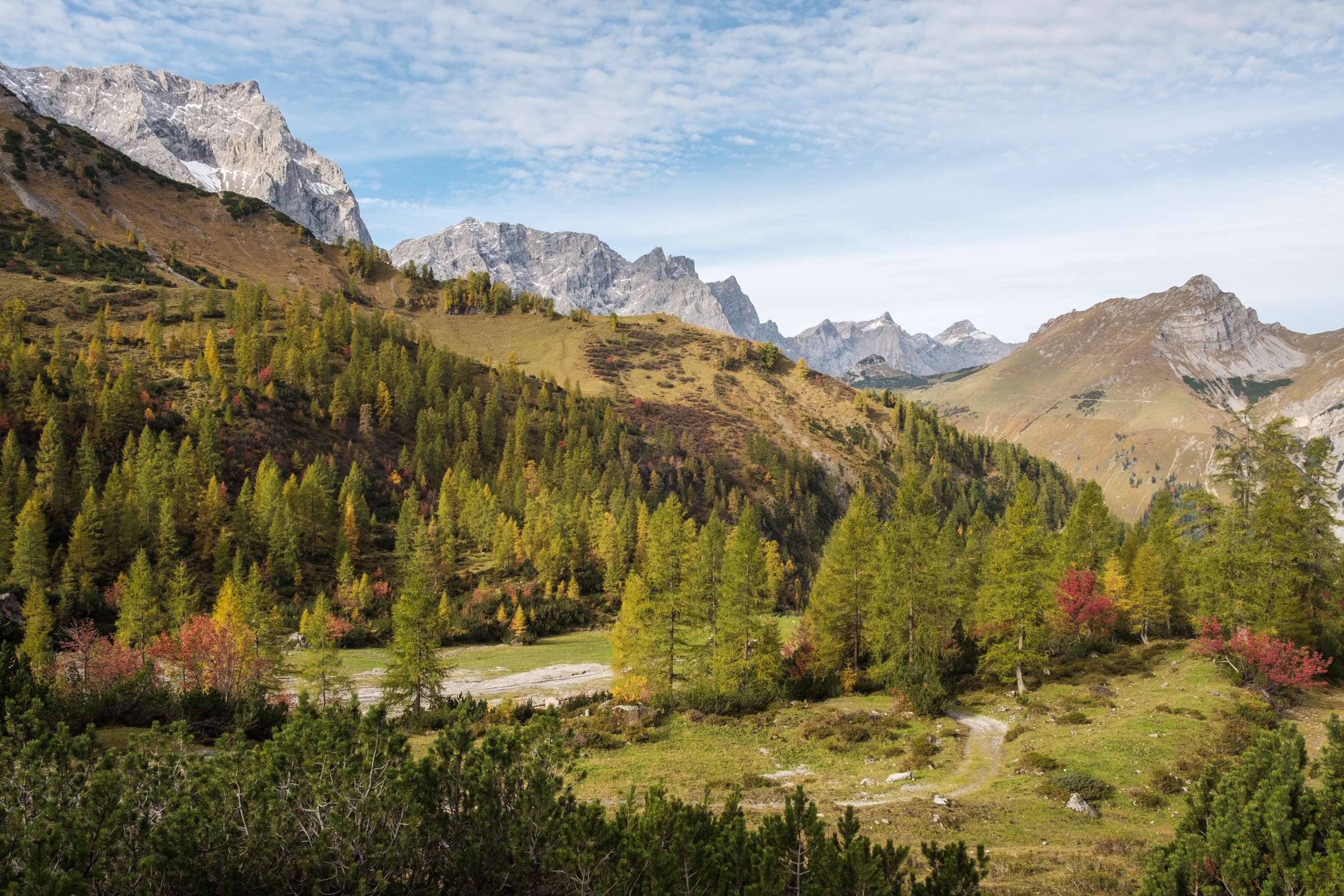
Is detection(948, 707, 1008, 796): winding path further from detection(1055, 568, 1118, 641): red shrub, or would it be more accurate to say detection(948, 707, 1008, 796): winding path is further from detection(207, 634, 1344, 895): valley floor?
detection(1055, 568, 1118, 641): red shrub

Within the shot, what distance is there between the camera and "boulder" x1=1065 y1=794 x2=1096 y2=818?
21.1m

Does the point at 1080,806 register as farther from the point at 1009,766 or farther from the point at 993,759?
the point at 993,759

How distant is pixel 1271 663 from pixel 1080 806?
1910cm

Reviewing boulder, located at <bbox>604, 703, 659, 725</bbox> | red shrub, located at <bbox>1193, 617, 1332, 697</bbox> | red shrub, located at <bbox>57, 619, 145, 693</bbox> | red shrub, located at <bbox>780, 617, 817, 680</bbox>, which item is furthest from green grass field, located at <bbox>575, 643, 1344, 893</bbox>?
red shrub, located at <bbox>57, 619, 145, 693</bbox>

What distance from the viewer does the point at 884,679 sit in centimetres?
4269

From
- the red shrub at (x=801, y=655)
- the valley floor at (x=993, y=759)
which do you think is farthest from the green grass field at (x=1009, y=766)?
the red shrub at (x=801, y=655)

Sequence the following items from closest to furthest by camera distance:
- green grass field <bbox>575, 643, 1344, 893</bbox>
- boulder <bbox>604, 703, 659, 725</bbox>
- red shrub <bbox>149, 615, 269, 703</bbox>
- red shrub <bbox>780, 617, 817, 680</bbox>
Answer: green grass field <bbox>575, 643, 1344, 893</bbox> < boulder <bbox>604, 703, 659, 725</bbox> < red shrub <bbox>149, 615, 269, 703</bbox> < red shrub <bbox>780, 617, 817, 680</bbox>

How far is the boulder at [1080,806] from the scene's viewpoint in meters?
21.1

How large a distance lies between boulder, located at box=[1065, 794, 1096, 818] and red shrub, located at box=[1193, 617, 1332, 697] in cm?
1764

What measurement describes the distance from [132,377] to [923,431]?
596 feet


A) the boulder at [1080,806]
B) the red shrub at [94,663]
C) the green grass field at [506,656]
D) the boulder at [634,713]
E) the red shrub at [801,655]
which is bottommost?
the green grass field at [506,656]

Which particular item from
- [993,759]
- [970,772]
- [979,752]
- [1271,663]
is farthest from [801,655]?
[1271,663]

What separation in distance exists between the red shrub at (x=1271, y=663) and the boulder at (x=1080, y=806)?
57.9 feet

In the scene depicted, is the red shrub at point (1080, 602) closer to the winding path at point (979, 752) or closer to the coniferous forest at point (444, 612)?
the coniferous forest at point (444, 612)
